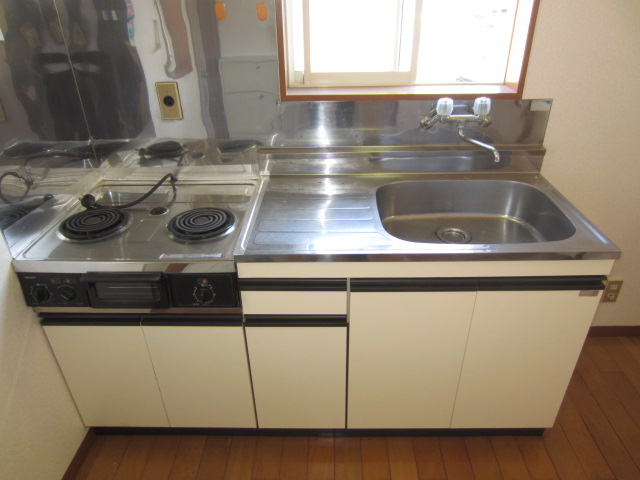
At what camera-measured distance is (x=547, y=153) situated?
171 cm

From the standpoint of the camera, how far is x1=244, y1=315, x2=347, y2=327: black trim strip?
1.36 metres

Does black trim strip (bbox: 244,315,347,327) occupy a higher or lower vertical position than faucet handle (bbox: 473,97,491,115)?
lower

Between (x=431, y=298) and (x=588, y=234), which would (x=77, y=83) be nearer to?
(x=431, y=298)

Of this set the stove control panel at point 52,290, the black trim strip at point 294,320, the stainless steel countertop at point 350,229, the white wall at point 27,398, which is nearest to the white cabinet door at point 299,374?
the black trim strip at point 294,320

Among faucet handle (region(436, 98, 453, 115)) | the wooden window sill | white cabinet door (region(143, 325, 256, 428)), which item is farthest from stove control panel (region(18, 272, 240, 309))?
faucet handle (region(436, 98, 453, 115))

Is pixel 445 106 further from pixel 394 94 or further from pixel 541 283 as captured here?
pixel 541 283

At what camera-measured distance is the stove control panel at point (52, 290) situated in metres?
1.29

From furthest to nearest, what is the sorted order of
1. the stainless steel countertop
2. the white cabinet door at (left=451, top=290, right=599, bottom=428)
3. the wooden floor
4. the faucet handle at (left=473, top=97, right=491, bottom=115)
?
the wooden floor → the faucet handle at (left=473, top=97, right=491, bottom=115) → the white cabinet door at (left=451, top=290, right=599, bottom=428) → the stainless steel countertop

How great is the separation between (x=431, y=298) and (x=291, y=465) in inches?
33.3

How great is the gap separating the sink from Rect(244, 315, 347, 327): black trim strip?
0.49 meters

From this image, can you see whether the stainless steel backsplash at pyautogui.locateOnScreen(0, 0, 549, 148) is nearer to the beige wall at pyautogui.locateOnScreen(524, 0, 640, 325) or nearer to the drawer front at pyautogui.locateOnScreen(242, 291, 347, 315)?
the beige wall at pyautogui.locateOnScreen(524, 0, 640, 325)

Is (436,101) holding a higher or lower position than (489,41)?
lower

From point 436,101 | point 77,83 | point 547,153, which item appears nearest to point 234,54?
point 77,83

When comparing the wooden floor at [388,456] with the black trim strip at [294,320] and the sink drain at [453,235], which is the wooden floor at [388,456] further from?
the sink drain at [453,235]
